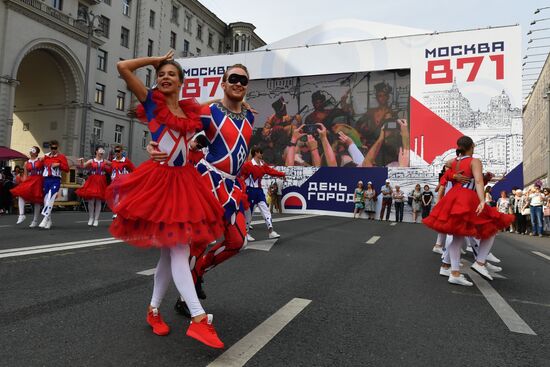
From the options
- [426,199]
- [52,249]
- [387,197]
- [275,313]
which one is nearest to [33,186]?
[52,249]

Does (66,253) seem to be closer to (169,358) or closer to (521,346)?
(169,358)

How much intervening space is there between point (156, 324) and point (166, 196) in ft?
3.13

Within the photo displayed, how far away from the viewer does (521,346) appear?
10.0 feet

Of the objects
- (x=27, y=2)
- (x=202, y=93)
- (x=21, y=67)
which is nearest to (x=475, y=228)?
(x=202, y=93)

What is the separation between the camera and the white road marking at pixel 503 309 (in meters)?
3.48

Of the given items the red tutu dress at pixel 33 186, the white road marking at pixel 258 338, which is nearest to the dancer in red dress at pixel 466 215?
the white road marking at pixel 258 338

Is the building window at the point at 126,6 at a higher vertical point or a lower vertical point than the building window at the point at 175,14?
lower

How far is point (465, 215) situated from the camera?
16.8 feet

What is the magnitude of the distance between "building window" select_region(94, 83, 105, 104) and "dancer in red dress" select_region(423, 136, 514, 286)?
109ft

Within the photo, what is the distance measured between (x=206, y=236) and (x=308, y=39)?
72.0 ft

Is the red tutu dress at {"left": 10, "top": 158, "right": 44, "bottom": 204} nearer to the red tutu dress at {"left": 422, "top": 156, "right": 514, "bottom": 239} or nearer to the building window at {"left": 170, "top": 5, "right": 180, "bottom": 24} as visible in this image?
the red tutu dress at {"left": 422, "top": 156, "right": 514, "bottom": 239}

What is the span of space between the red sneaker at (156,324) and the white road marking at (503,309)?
2817 mm

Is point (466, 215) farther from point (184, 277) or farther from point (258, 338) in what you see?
point (184, 277)

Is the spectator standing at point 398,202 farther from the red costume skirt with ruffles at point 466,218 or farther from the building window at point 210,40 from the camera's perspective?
the building window at point 210,40
